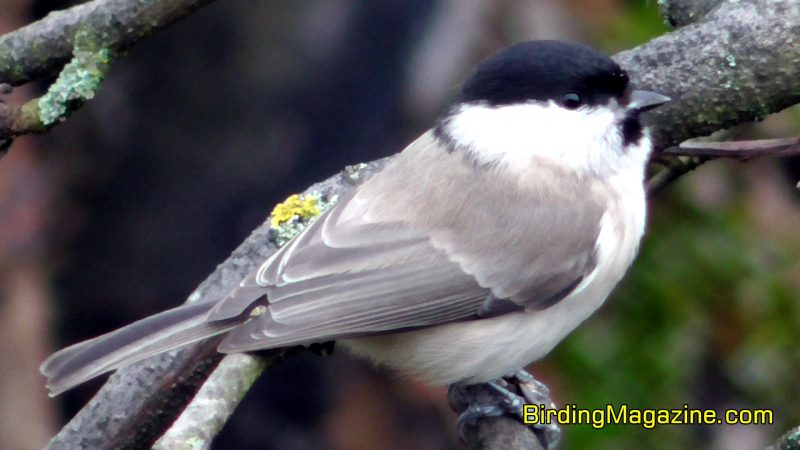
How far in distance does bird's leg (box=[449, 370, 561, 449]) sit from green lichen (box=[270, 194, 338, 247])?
538 millimetres

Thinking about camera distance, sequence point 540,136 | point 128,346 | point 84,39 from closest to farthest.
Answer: point 128,346 → point 84,39 → point 540,136

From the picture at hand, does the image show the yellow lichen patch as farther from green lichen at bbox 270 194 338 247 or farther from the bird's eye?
the bird's eye

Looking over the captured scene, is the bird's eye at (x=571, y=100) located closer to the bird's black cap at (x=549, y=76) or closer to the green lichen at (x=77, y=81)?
the bird's black cap at (x=549, y=76)

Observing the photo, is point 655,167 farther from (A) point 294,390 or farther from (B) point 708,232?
(A) point 294,390

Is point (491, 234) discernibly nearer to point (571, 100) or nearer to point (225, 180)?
point (571, 100)

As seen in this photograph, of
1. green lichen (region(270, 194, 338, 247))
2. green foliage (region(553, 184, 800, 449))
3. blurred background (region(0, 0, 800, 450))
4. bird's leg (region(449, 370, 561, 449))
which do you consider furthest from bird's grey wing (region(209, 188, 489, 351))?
blurred background (region(0, 0, 800, 450))

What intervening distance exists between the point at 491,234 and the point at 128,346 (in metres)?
0.79

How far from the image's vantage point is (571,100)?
7.65 ft

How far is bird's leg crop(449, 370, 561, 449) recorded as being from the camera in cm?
232

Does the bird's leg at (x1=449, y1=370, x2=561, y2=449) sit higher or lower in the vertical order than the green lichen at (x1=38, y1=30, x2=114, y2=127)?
lower

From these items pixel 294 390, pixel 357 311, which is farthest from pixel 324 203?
pixel 294 390

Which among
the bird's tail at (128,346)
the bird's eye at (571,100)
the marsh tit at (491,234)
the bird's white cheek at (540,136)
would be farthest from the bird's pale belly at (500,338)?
the bird's tail at (128,346)

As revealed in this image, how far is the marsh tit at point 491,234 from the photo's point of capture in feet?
7.44

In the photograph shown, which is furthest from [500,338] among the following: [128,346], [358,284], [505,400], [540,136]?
[128,346]
